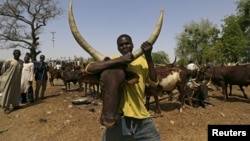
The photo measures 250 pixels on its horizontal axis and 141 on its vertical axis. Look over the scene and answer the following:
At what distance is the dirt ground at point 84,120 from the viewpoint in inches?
293

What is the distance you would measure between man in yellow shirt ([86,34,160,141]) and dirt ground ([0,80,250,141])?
4125 millimetres

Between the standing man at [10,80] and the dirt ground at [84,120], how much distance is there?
14.3 inches

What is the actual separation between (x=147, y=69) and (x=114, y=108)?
1.94ft

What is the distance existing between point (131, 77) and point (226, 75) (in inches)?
384

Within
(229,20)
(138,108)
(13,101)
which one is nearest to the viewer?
(138,108)

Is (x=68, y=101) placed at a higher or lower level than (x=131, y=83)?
lower

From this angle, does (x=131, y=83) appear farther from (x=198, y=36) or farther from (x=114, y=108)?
(x=198, y=36)

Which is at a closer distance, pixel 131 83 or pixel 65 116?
pixel 131 83

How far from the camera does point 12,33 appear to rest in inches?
1326

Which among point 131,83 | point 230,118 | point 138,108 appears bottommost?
point 230,118

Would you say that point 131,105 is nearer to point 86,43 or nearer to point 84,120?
point 86,43

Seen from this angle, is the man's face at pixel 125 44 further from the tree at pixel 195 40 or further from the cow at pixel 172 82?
the tree at pixel 195 40

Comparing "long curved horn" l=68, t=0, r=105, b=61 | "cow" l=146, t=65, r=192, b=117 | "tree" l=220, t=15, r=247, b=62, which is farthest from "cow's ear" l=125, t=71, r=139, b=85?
"tree" l=220, t=15, r=247, b=62

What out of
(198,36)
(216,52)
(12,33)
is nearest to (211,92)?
(12,33)
